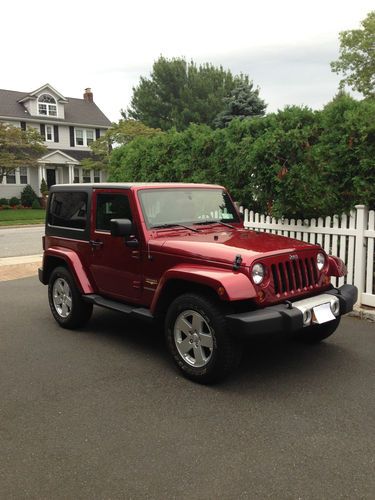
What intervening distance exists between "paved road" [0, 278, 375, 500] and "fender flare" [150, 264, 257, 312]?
2.81 ft

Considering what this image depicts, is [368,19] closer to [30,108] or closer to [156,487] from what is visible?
[30,108]

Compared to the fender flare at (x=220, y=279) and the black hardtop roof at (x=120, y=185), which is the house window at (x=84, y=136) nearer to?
the black hardtop roof at (x=120, y=185)

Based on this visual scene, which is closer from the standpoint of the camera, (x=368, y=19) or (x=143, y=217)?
(x=143, y=217)

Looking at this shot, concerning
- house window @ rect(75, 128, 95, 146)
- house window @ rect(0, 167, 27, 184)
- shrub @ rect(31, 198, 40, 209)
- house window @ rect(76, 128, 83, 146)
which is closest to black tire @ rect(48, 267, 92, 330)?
shrub @ rect(31, 198, 40, 209)

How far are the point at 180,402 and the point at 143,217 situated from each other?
1937 millimetres

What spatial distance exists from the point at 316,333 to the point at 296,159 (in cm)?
285

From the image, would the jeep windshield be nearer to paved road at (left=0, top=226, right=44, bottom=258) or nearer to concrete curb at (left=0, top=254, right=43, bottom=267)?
concrete curb at (left=0, top=254, right=43, bottom=267)

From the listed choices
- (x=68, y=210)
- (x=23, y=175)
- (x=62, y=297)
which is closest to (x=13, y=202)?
(x=23, y=175)

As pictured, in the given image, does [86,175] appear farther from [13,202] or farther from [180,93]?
[180,93]

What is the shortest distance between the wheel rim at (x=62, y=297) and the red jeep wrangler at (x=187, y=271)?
1cm

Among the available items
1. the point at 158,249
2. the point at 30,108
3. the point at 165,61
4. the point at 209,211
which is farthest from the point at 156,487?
the point at 165,61

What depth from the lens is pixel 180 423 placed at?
11.1 ft

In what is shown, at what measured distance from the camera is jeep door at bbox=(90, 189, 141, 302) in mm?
4840

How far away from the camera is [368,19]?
36438 millimetres
